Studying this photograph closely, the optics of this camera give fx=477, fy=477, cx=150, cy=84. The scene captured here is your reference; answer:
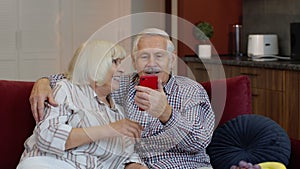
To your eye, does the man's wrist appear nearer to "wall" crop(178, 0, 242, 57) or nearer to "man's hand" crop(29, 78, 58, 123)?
"man's hand" crop(29, 78, 58, 123)

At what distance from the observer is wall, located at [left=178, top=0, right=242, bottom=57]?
4.79 metres

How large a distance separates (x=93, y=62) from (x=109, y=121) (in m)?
0.21

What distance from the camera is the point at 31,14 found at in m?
4.97

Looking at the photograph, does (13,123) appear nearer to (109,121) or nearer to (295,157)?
(109,121)

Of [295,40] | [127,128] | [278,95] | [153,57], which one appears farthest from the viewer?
[295,40]

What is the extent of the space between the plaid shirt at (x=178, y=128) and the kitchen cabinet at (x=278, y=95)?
174cm

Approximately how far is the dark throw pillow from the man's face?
624 millimetres

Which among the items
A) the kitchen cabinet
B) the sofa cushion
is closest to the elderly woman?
the sofa cushion

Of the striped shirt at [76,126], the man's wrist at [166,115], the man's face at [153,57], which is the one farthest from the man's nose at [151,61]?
the striped shirt at [76,126]

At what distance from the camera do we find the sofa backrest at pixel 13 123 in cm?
192

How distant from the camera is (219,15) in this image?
4.86 metres

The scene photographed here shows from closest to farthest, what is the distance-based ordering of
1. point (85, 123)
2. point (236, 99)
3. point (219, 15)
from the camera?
point (85, 123) → point (236, 99) → point (219, 15)

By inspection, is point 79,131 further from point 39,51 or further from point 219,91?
point 39,51

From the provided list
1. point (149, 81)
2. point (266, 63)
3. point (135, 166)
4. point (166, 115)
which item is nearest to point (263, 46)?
point (266, 63)
